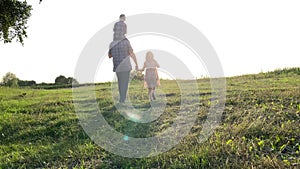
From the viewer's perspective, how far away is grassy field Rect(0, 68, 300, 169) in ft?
18.2

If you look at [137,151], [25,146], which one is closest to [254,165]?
[137,151]

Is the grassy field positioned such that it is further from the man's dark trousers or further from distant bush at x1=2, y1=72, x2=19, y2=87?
distant bush at x1=2, y1=72, x2=19, y2=87

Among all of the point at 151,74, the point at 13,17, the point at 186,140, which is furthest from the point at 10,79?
the point at 186,140

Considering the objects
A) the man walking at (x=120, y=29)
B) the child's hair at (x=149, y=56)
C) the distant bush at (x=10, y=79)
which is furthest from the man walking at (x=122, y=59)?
the distant bush at (x=10, y=79)

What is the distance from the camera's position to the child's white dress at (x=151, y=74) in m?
12.6

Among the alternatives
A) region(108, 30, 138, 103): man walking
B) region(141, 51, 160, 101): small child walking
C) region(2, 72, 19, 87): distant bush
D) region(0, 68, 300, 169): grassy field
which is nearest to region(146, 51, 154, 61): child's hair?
region(141, 51, 160, 101): small child walking

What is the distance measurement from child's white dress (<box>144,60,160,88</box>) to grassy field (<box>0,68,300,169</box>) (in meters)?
1.62

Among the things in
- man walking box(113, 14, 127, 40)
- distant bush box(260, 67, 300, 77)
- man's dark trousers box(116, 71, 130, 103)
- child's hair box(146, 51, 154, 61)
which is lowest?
man's dark trousers box(116, 71, 130, 103)

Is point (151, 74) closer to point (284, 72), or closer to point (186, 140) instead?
point (186, 140)

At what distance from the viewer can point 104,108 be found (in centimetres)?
1146

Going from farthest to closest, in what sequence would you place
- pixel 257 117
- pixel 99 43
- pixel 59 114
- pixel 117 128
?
pixel 59 114 < pixel 99 43 < pixel 117 128 < pixel 257 117

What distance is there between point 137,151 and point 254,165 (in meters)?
2.23

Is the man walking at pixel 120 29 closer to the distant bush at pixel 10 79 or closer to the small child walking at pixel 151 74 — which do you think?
the small child walking at pixel 151 74

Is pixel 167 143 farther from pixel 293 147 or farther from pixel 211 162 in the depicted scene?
pixel 293 147
